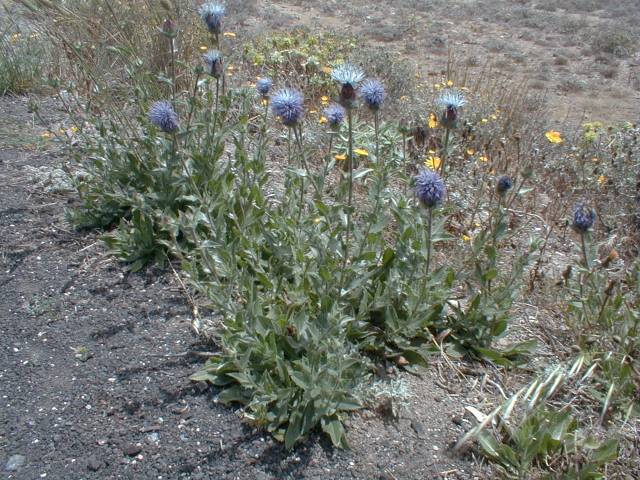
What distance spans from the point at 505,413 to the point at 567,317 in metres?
0.87

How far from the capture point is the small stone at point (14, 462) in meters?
2.17

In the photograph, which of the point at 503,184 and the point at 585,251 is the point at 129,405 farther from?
the point at 585,251

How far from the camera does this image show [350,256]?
2.81 metres

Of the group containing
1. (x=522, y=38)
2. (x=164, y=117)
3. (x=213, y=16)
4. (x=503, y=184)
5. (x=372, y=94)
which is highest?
(x=213, y=16)

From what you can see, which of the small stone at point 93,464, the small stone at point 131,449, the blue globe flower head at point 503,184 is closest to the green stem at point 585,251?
the blue globe flower head at point 503,184

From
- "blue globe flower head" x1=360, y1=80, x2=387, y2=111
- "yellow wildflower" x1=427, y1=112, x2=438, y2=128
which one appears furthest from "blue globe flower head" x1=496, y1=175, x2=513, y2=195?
"yellow wildflower" x1=427, y1=112, x2=438, y2=128

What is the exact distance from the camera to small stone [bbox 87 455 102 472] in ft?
7.11

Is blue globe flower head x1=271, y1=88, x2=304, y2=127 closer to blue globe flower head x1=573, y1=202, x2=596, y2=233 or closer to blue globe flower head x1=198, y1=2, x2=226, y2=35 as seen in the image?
blue globe flower head x1=198, y1=2, x2=226, y2=35

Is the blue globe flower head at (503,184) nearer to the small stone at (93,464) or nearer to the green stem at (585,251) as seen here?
the green stem at (585,251)

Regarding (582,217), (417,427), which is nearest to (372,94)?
(582,217)

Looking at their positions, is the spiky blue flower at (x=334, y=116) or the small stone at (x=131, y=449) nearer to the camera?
the small stone at (x=131, y=449)

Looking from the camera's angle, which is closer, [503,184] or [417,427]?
[417,427]

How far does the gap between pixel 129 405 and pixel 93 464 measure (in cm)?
29

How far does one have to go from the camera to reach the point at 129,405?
2420 millimetres
